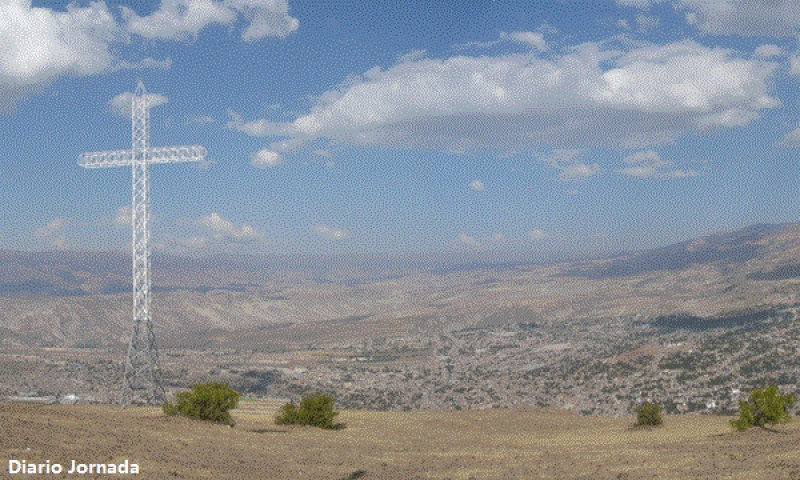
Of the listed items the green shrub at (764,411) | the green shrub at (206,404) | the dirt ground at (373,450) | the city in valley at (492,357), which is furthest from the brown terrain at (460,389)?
the green shrub at (206,404)

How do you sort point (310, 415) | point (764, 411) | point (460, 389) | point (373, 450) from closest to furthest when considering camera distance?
point (373, 450) < point (764, 411) < point (310, 415) < point (460, 389)

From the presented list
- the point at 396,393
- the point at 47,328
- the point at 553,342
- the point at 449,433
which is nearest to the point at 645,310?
the point at 553,342

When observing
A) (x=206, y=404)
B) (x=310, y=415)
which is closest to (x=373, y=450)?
(x=206, y=404)

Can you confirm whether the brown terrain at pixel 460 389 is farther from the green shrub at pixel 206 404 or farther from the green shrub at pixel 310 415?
the green shrub at pixel 206 404

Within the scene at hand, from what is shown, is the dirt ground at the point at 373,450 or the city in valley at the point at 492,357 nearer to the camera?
the dirt ground at the point at 373,450

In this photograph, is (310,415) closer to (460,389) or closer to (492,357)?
(460,389)

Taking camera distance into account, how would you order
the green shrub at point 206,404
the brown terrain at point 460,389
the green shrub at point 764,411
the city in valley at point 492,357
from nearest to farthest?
the brown terrain at point 460,389 → the green shrub at point 764,411 → the green shrub at point 206,404 → the city in valley at point 492,357

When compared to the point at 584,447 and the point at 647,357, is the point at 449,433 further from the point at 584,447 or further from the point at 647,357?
the point at 647,357
